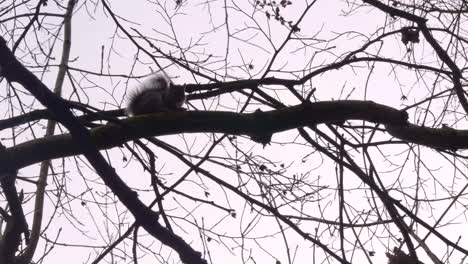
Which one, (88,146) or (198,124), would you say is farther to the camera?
(198,124)

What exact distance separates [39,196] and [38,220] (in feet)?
0.68

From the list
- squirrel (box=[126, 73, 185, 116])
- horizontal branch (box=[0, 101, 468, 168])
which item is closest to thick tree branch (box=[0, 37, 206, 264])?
horizontal branch (box=[0, 101, 468, 168])

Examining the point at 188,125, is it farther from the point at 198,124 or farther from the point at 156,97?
the point at 156,97

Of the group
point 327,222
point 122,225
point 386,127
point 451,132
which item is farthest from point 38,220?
point 451,132

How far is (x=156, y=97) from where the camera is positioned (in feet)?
11.4

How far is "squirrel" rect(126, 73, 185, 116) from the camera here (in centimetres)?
335

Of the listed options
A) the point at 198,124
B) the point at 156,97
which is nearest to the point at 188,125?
the point at 198,124

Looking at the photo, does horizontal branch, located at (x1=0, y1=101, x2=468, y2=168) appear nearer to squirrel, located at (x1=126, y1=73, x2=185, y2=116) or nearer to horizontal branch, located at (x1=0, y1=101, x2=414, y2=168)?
horizontal branch, located at (x1=0, y1=101, x2=414, y2=168)

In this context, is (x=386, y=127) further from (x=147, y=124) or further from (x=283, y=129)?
(x=147, y=124)

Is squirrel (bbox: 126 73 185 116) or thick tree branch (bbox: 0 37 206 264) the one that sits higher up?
squirrel (bbox: 126 73 185 116)

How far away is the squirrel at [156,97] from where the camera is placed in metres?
3.35

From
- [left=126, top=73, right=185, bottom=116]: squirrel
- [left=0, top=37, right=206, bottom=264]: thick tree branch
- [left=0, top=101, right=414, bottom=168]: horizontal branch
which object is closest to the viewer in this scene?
[left=0, top=37, right=206, bottom=264]: thick tree branch

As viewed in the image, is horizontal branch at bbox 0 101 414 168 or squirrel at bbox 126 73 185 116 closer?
horizontal branch at bbox 0 101 414 168

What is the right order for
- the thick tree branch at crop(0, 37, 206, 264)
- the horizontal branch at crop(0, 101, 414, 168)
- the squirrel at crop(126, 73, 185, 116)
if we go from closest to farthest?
the thick tree branch at crop(0, 37, 206, 264) < the horizontal branch at crop(0, 101, 414, 168) < the squirrel at crop(126, 73, 185, 116)
